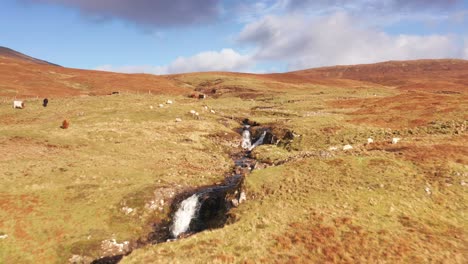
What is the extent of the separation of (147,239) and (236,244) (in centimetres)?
1140

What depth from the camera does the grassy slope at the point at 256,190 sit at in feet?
76.4

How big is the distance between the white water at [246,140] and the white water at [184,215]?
91.8ft

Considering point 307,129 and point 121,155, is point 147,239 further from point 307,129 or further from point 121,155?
point 307,129

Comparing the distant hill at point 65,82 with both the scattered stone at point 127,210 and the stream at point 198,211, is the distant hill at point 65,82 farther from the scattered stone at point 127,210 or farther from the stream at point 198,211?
the stream at point 198,211

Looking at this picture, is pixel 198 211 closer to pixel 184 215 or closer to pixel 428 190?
pixel 184 215

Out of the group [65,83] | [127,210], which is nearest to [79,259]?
[127,210]

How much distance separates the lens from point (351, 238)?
2366cm

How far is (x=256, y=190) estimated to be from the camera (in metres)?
31.1

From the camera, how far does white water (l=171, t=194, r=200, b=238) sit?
3319cm

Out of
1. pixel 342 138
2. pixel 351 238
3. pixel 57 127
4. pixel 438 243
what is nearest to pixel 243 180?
pixel 351 238

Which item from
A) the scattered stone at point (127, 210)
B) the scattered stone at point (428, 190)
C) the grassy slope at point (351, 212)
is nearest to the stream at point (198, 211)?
the grassy slope at point (351, 212)

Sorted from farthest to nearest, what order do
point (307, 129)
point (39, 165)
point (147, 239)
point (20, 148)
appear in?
1. point (307, 129)
2. point (20, 148)
3. point (39, 165)
4. point (147, 239)

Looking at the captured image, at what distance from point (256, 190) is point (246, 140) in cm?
3503

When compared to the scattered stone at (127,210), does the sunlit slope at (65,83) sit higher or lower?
higher
